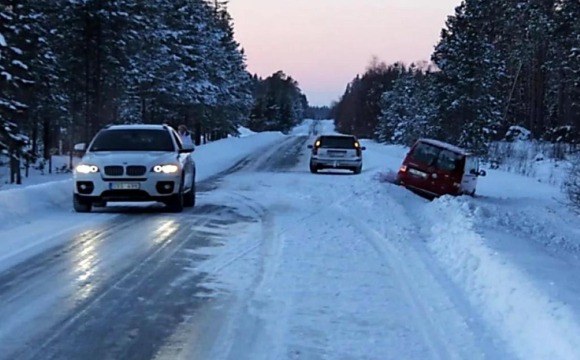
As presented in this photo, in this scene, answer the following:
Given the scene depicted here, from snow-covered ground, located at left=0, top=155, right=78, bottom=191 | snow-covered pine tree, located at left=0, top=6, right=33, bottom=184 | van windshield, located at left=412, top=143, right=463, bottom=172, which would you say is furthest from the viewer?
snow-covered ground, located at left=0, top=155, right=78, bottom=191

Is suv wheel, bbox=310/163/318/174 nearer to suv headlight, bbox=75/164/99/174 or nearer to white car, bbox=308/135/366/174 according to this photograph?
white car, bbox=308/135/366/174

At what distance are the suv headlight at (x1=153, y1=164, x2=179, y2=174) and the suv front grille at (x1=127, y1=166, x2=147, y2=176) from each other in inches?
9.2

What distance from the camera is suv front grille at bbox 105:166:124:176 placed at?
1469 centimetres

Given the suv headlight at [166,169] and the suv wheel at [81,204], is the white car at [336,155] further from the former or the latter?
the suv wheel at [81,204]

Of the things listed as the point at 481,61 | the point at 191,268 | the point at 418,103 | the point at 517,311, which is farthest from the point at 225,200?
the point at 418,103

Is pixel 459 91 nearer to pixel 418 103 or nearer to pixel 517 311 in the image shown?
pixel 418 103

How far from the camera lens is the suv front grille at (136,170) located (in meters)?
14.7

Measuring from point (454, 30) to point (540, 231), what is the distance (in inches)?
1365

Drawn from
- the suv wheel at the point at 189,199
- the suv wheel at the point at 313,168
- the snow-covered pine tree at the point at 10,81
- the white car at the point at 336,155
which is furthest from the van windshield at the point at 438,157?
the snow-covered pine tree at the point at 10,81

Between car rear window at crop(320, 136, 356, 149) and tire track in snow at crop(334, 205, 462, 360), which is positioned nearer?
tire track in snow at crop(334, 205, 462, 360)

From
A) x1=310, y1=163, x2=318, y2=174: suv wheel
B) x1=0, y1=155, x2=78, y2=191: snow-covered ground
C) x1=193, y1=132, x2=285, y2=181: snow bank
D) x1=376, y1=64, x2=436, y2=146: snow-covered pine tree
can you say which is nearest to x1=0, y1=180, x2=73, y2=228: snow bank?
x1=193, y1=132, x2=285, y2=181: snow bank

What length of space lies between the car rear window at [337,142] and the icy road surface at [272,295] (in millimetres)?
17785

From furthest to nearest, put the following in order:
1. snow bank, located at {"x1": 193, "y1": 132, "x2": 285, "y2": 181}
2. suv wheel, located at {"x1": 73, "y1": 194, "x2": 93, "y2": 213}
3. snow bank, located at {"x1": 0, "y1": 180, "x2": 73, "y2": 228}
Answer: snow bank, located at {"x1": 193, "y1": 132, "x2": 285, "y2": 181}
suv wheel, located at {"x1": 73, "y1": 194, "x2": 93, "y2": 213}
snow bank, located at {"x1": 0, "y1": 180, "x2": 73, "y2": 228}

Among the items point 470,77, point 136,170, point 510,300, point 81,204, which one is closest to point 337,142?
point 136,170
